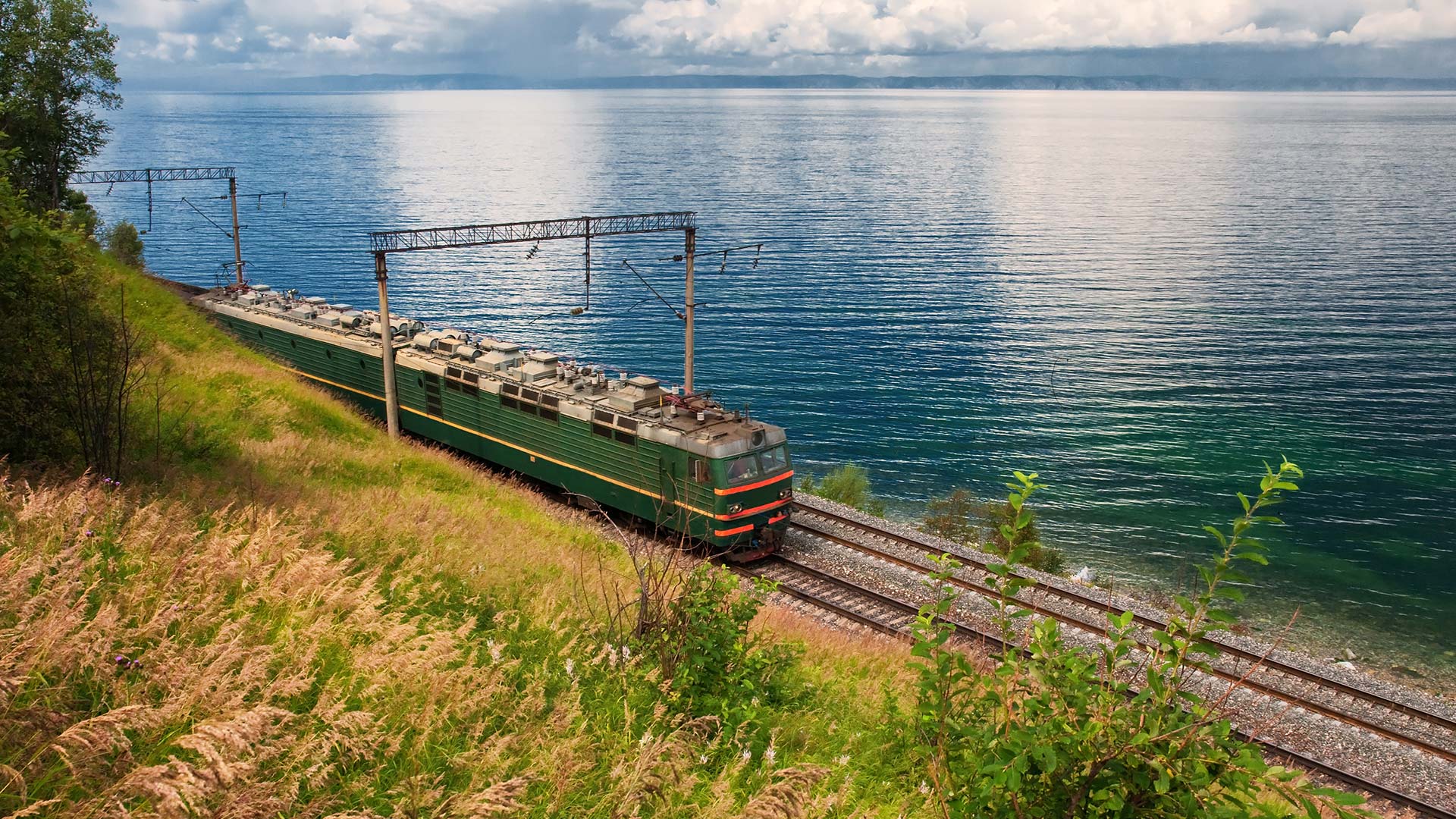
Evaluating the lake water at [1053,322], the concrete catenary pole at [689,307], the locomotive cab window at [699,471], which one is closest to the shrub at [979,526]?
the lake water at [1053,322]

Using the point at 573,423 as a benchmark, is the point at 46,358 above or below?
above

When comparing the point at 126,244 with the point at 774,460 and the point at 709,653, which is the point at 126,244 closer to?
the point at 774,460

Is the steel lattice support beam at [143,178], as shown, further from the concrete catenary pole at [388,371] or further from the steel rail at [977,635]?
the steel rail at [977,635]

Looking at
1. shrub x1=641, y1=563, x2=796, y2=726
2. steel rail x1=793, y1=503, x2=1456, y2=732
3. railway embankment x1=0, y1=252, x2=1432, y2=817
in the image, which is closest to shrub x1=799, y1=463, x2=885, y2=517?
steel rail x1=793, y1=503, x2=1456, y2=732

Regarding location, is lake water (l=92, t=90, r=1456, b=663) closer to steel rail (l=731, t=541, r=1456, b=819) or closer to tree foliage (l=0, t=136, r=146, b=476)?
steel rail (l=731, t=541, r=1456, b=819)

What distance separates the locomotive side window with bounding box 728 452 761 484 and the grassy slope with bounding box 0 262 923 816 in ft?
32.7

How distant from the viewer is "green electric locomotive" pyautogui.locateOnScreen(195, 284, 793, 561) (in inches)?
973

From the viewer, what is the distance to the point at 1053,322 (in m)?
67.0

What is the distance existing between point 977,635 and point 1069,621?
2.76 m

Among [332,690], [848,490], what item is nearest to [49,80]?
[848,490]

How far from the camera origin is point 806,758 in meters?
10.1

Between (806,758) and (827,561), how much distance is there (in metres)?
16.2

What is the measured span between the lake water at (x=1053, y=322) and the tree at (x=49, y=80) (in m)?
19.5

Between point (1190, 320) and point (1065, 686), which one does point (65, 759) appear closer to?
point (1065, 686)
